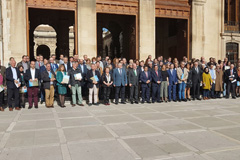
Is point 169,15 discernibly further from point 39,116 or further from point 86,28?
point 39,116

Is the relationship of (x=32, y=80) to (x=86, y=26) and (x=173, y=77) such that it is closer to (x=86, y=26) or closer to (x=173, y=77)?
(x=86, y=26)

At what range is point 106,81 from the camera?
34.9ft

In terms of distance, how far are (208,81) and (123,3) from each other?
7.13 meters

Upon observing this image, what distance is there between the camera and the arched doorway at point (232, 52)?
19.5 metres

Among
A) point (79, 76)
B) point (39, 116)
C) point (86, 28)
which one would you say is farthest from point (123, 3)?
point (39, 116)

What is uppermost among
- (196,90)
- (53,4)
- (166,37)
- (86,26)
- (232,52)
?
(53,4)

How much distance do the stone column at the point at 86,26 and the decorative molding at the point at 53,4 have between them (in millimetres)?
477

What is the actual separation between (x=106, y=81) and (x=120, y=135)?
511cm

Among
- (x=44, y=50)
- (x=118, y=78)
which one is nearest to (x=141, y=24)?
(x=118, y=78)

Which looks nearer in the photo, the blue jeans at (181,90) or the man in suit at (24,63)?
the man in suit at (24,63)

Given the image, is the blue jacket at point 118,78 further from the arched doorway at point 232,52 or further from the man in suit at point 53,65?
the arched doorway at point 232,52

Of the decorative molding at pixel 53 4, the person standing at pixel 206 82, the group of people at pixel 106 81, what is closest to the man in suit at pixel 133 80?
the group of people at pixel 106 81

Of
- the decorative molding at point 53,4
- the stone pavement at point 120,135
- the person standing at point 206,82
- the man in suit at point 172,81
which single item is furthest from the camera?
the decorative molding at point 53,4

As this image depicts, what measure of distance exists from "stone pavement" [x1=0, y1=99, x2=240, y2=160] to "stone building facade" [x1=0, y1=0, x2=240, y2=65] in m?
6.13
